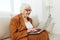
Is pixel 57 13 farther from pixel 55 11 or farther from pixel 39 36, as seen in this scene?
pixel 39 36

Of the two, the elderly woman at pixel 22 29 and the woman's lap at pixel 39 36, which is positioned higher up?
the elderly woman at pixel 22 29

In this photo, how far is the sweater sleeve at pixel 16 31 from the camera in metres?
2.05

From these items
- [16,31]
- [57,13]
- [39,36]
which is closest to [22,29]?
[16,31]

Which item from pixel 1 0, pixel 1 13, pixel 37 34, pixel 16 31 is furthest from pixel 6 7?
pixel 37 34

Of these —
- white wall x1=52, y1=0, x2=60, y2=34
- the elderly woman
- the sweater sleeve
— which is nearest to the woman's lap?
the elderly woman

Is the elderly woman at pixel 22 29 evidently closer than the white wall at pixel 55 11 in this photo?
Yes

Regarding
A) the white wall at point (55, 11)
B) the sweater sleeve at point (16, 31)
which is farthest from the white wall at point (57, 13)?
the sweater sleeve at point (16, 31)

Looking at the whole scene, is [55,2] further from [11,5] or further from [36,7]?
[11,5]

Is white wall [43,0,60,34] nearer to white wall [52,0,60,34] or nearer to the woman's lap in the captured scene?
white wall [52,0,60,34]

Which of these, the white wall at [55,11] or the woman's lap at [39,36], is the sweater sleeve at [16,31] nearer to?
the woman's lap at [39,36]

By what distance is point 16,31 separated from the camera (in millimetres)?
2115

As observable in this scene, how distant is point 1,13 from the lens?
7.14ft

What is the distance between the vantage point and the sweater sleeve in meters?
2.05

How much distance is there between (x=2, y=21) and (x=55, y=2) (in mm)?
2126
